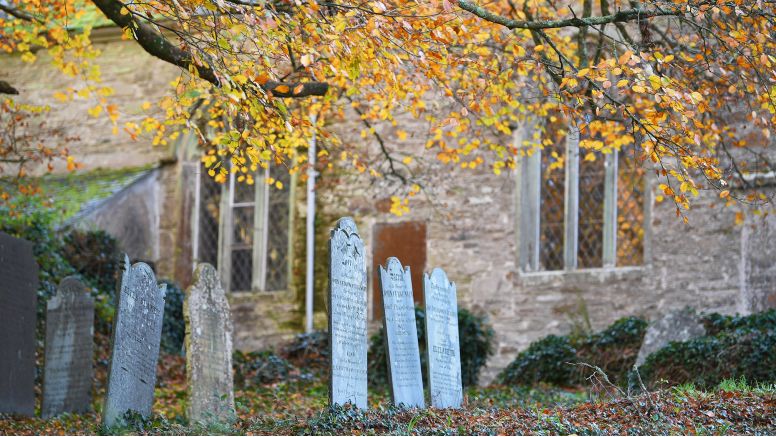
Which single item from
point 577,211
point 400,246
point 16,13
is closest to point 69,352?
point 16,13

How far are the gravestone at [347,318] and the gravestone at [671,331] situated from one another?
502 cm

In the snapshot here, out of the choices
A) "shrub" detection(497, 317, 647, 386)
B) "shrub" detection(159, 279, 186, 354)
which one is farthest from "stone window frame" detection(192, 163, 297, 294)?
"shrub" detection(497, 317, 647, 386)

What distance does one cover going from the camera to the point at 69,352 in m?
12.2

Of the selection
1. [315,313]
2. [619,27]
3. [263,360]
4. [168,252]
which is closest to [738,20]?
[619,27]

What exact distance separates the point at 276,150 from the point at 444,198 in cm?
839

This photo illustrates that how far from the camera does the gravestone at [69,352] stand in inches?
473

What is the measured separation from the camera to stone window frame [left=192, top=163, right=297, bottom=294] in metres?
19.5

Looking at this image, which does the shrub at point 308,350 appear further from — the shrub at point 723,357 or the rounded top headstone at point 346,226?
the rounded top headstone at point 346,226

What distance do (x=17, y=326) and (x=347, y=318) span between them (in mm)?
3964

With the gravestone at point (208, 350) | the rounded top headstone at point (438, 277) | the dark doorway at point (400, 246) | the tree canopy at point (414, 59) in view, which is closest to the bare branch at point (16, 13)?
the tree canopy at point (414, 59)

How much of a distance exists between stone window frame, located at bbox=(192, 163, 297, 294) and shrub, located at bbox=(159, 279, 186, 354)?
174cm

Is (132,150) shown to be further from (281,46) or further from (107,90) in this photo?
(281,46)

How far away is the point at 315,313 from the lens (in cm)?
1877

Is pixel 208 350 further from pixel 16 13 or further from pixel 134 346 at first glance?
pixel 16 13
